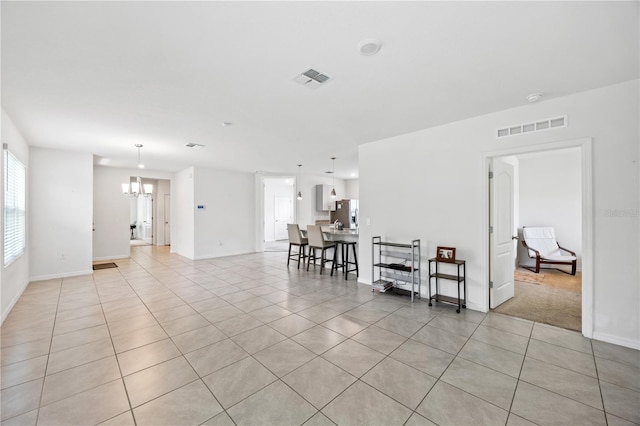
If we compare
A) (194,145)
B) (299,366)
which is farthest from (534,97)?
(194,145)

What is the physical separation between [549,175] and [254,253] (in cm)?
822

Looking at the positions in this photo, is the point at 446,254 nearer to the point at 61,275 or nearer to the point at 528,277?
the point at 528,277

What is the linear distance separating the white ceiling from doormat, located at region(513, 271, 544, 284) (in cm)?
367

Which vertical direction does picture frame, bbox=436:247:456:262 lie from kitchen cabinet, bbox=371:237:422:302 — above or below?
above

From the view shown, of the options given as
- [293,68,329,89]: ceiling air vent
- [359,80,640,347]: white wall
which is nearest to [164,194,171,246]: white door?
[359,80,640,347]: white wall

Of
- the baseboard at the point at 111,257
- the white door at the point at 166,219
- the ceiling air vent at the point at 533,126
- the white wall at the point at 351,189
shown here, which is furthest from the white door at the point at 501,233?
the white door at the point at 166,219

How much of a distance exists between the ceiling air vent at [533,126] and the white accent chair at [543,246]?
149 inches

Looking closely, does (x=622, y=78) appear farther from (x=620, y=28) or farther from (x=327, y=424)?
(x=327, y=424)

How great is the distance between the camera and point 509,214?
4.04m

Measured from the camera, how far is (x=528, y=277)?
5398 millimetres

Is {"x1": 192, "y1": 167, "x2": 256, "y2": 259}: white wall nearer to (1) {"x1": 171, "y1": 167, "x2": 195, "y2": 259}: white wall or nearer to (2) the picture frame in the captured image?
(1) {"x1": 171, "y1": 167, "x2": 195, "y2": 259}: white wall

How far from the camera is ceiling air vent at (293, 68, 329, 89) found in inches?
96.4

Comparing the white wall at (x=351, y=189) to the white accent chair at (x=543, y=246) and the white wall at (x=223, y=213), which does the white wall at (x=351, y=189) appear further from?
the white accent chair at (x=543, y=246)

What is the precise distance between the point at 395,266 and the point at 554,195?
16.4 ft
